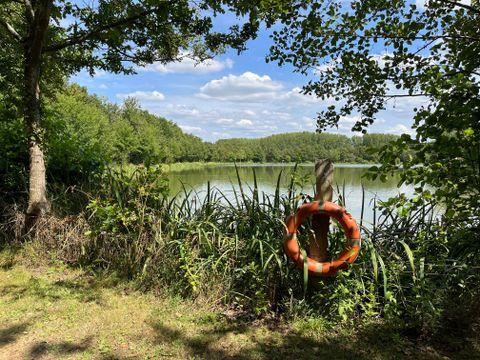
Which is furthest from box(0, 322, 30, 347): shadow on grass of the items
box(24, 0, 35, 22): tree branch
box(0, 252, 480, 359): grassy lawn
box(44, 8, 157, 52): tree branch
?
box(24, 0, 35, 22): tree branch

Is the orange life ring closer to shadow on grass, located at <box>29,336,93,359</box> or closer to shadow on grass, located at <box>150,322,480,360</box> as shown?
shadow on grass, located at <box>150,322,480,360</box>

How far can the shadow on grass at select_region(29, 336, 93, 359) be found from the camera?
2.45m

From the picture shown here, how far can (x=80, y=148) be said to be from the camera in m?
5.69

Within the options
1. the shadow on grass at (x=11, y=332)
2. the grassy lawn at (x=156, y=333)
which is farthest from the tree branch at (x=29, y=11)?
the shadow on grass at (x=11, y=332)

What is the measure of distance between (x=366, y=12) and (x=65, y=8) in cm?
410

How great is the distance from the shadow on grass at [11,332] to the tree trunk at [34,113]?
6.64 feet

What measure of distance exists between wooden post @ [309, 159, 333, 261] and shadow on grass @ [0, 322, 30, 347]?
7.84 feet

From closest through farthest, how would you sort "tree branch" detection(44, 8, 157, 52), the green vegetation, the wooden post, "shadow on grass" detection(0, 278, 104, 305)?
the green vegetation
the wooden post
"shadow on grass" detection(0, 278, 104, 305)
"tree branch" detection(44, 8, 157, 52)

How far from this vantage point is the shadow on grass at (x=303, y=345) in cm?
248

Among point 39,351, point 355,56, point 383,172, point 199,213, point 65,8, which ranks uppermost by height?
point 65,8

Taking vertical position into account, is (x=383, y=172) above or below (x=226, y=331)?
above

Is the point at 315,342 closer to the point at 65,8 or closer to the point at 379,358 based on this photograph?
the point at 379,358

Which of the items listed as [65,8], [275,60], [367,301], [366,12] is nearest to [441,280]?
[367,301]

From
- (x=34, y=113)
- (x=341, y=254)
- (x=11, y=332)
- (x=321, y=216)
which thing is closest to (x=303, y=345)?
(x=341, y=254)
